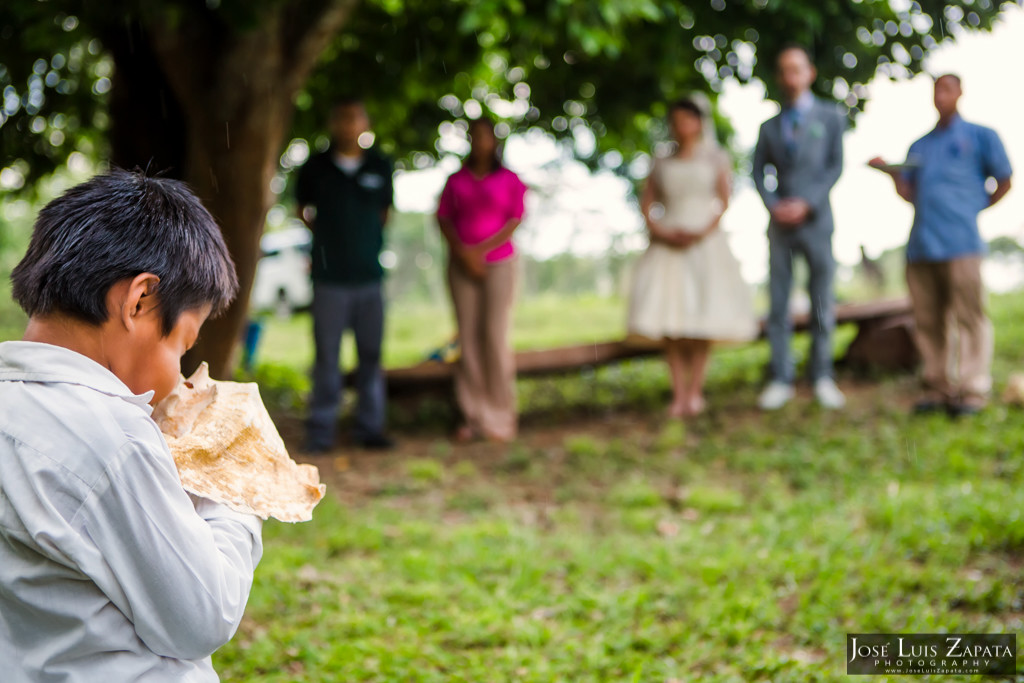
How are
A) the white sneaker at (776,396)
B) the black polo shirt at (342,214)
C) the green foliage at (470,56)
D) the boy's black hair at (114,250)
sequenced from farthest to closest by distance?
the white sneaker at (776,396) → the black polo shirt at (342,214) → the green foliage at (470,56) → the boy's black hair at (114,250)

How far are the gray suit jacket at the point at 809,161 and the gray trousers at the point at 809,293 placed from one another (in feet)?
0.33

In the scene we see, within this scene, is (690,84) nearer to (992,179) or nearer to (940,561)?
(992,179)

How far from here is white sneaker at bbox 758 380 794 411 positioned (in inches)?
263

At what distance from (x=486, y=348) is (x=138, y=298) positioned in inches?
211

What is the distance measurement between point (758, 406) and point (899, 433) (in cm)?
125

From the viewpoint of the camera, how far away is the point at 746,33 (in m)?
5.68

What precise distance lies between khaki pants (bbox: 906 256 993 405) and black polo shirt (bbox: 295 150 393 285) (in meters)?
3.78

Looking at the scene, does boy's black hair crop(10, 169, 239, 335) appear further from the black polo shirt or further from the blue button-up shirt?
the blue button-up shirt

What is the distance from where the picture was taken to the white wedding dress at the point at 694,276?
673 cm

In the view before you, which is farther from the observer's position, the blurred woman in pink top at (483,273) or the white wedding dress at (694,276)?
the white wedding dress at (694,276)

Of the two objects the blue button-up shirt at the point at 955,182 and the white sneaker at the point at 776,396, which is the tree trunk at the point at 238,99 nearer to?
the white sneaker at the point at 776,396

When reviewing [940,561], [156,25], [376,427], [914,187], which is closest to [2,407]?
[940,561]

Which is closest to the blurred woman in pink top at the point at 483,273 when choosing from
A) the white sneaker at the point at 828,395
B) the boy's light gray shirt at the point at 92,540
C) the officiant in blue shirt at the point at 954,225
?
the white sneaker at the point at 828,395

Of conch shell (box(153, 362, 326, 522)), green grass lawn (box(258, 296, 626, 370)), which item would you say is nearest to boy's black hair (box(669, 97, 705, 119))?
conch shell (box(153, 362, 326, 522))
